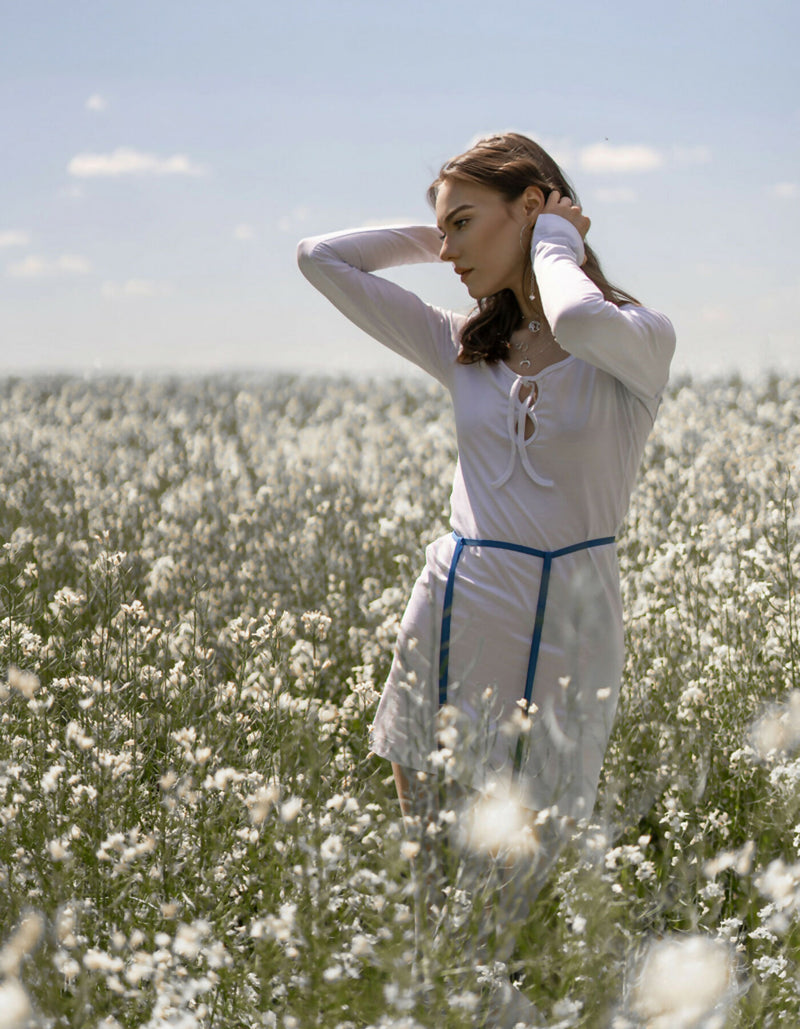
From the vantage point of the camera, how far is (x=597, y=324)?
2.14m

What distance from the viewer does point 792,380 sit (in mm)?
13938

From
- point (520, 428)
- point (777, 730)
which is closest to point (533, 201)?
point (520, 428)

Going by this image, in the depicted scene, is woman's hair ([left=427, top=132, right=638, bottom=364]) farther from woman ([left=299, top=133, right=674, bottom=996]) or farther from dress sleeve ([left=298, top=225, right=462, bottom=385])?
dress sleeve ([left=298, top=225, right=462, bottom=385])

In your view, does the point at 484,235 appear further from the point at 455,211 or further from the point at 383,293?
the point at 383,293

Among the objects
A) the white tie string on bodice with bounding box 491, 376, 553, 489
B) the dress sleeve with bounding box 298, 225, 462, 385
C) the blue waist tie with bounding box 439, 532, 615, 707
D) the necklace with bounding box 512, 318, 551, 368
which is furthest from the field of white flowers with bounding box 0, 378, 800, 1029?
the necklace with bounding box 512, 318, 551, 368

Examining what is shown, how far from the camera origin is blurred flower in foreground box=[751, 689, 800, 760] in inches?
111

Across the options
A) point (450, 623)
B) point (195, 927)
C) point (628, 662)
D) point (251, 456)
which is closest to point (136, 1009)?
point (195, 927)

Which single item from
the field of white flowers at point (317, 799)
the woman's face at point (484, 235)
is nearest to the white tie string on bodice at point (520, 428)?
the woman's face at point (484, 235)

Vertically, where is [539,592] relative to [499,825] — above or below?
above

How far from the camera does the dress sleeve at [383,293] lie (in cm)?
269

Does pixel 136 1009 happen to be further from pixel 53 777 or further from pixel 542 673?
pixel 542 673

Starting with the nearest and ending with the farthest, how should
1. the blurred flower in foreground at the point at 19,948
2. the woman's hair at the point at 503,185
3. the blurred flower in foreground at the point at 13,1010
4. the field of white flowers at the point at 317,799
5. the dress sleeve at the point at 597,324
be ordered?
the blurred flower in foreground at the point at 13,1010 → the blurred flower in foreground at the point at 19,948 → the field of white flowers at the point at 317,799 → the dress sleeve at the point at 597,324 → the woman's hair at the point at 503,185

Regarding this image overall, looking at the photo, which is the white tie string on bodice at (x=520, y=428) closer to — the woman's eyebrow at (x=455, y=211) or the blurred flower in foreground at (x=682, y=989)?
the woman's eyebrow at (x=455, y=211)

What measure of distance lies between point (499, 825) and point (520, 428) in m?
0.90
